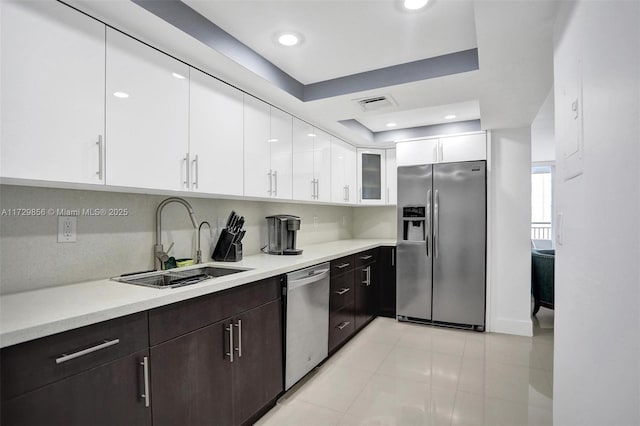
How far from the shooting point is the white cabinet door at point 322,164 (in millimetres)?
3475

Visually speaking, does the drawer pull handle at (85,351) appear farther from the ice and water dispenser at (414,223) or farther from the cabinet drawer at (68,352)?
the ice and water dispenser at (414,223)

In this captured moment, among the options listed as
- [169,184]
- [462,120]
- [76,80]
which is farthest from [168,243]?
[462,120]

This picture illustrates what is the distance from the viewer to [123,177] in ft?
5.41

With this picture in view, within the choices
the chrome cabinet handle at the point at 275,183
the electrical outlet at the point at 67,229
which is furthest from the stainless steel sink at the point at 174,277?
the chrome cabinet handle at the point at 275,183

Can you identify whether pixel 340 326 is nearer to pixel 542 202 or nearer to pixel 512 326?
pixel 512 326

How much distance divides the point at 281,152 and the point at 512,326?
301cm

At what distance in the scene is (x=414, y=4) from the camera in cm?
174

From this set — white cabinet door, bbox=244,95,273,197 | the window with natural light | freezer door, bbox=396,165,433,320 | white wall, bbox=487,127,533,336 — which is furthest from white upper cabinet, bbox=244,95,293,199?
the window with natural light

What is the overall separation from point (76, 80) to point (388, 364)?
9.18ft

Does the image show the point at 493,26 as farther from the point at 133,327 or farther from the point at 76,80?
the point at 133,327

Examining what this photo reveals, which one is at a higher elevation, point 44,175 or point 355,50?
point 355,50

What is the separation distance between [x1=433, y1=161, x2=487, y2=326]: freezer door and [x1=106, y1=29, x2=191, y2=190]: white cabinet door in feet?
9.05

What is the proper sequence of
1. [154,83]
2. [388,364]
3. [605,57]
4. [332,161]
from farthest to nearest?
1. [332,161]
2. [388,364]
3. [154,83]
4. [605,57]

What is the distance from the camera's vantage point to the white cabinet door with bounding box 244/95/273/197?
246 cm
